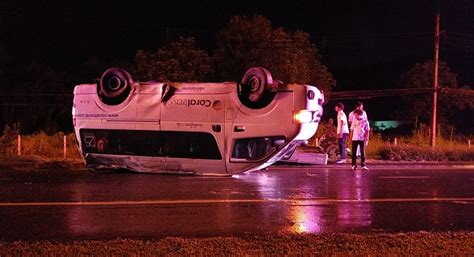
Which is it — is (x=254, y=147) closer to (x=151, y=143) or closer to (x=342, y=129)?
(x=151, y=143)

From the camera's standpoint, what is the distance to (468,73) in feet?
152

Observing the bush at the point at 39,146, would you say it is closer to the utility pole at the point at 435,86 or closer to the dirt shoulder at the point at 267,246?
the dirt shoulder at the point at 267,246

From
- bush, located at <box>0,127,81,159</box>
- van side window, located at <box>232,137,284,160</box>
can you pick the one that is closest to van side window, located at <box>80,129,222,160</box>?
van side window, located at <box>232,137,284,160</box>

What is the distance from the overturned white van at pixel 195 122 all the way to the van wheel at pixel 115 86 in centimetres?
2

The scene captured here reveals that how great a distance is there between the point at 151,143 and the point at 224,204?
3002 millimetres

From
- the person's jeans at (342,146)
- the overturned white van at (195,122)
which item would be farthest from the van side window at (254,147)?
the person's jeans at (342,146)

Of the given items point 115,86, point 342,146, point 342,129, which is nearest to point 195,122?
point 115,86

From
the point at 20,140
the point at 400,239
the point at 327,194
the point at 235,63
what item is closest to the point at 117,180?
the point at 327,194

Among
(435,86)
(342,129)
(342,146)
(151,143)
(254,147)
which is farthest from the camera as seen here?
(435,86)

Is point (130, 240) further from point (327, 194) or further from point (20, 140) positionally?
point (20, 140)

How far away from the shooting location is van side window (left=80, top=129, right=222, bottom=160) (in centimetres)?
1147

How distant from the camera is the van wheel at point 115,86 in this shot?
11.8 metres

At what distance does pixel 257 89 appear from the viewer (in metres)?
11.0

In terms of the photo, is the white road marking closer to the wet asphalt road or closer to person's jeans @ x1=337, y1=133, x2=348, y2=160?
the wet asphalt road
